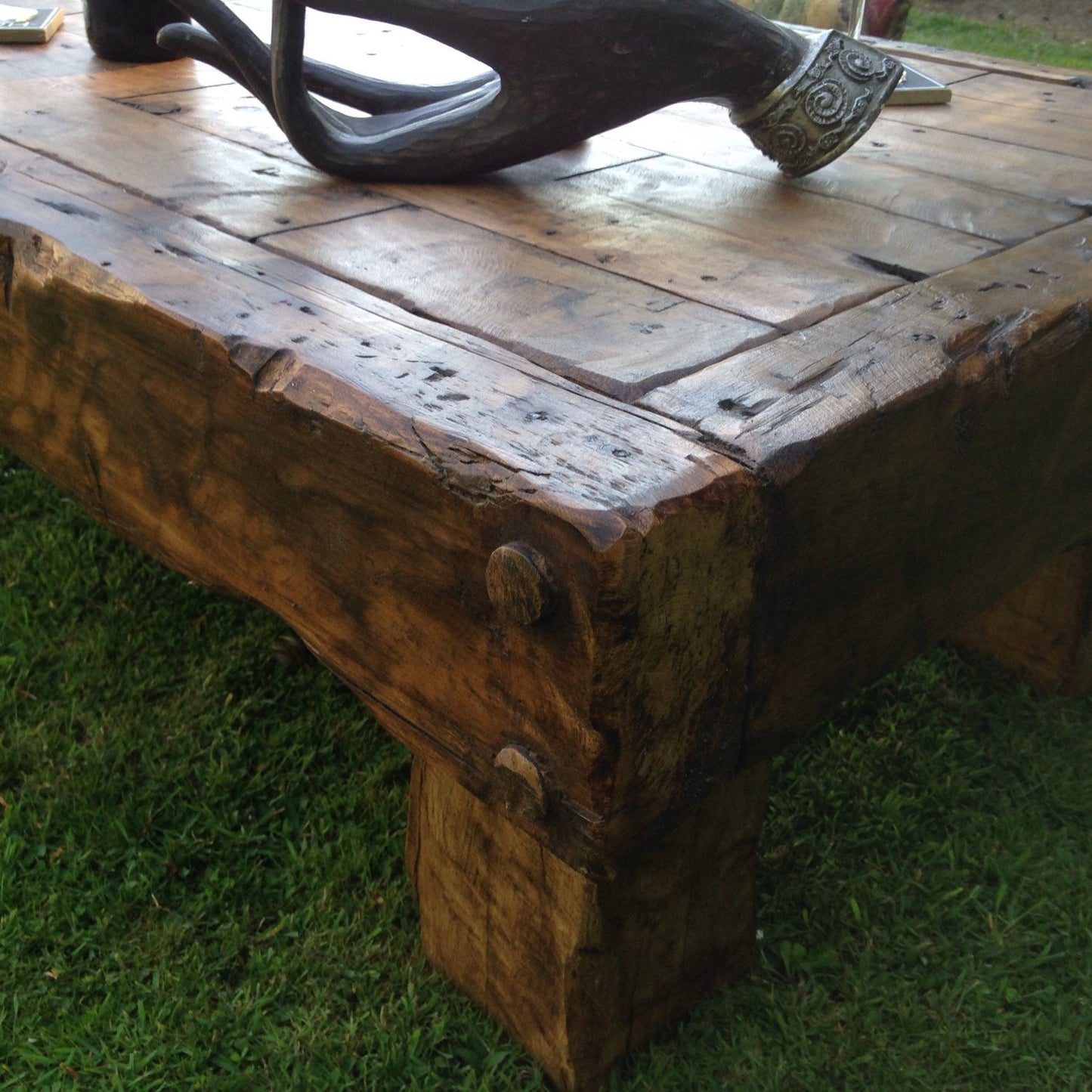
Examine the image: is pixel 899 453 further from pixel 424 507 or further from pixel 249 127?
pixel 249 127

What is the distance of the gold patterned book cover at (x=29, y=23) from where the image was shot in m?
1.90

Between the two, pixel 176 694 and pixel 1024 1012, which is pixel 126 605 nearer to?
pixel 176 694

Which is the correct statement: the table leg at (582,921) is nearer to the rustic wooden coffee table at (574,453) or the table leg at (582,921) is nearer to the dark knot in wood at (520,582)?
the rustic wooden coffee table at (574,453)

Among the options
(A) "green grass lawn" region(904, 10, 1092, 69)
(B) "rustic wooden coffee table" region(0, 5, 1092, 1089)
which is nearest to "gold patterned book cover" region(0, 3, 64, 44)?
(B) "rustic wooden coffee table" region(0, 5, 1092, 1089)

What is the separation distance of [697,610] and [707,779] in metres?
0.15

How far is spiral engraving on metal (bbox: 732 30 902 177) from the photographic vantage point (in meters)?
1.32

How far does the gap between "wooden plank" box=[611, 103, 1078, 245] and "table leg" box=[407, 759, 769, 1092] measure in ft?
1.91

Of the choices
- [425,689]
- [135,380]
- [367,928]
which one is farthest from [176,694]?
[425,689]

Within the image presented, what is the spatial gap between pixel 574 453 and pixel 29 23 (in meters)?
1.54

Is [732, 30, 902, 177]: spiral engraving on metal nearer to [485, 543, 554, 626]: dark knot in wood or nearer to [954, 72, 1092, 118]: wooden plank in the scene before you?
[954, 72, 1092, 118]: wooden plank

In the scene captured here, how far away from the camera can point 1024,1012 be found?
122 centimetres

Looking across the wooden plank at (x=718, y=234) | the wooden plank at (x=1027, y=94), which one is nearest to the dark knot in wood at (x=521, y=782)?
the wooden plank at (x=718, y=234)

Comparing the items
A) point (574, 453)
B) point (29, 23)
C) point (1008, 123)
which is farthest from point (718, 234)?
point (29, 23)

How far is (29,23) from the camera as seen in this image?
1.93m
